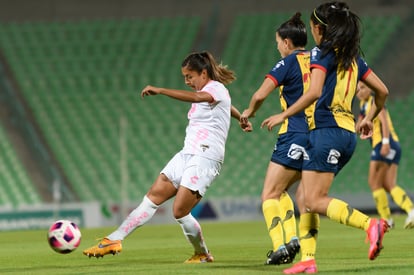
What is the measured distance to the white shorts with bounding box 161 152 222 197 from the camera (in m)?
8.54

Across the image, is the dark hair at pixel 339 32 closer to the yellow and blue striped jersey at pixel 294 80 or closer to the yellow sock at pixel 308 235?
the yellow and blue striped jersey at pixel 294 80

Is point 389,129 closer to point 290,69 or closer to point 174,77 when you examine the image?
point 290,69

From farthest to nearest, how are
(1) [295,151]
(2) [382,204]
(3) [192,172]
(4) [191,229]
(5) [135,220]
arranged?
(2) [382,204] < (5) [135,220] < (4) [191,229] < (3) [192,172] < (1) [295,151]

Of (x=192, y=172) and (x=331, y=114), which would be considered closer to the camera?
(x=331, y=114)

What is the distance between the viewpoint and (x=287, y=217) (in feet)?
27.6

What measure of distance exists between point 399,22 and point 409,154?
16.9ft

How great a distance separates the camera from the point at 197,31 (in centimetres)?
2705

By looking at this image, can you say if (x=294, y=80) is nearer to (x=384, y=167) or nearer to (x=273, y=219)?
(x=273, y=219)

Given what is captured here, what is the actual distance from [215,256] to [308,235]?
2.61 m

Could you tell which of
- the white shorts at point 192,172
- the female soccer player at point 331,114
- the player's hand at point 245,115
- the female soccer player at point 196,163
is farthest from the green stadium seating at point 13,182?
the female soccer player at point 331,114

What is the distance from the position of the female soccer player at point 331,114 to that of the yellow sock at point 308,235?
8 cm

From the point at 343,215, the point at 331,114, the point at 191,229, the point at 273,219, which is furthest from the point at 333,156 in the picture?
the point at 191,229

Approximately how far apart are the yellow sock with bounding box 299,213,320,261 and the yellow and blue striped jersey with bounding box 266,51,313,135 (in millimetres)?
849

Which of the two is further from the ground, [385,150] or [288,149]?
[385,150]
